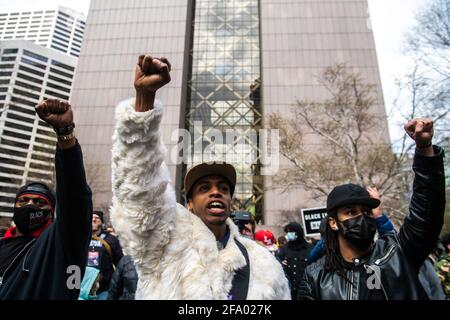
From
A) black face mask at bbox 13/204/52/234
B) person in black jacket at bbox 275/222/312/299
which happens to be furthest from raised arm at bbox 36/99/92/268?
person in black jacket at bbox 275/222/312/299

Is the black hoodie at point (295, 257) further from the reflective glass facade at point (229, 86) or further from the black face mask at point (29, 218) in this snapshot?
the reflective glass facade at point (229, 86)

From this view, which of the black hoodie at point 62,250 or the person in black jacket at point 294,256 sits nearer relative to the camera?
the black hoodie at point 62,250

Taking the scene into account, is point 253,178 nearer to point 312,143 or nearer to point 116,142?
point 312,143

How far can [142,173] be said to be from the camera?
125 centimetres

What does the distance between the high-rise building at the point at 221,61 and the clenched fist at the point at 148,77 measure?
22.8 m

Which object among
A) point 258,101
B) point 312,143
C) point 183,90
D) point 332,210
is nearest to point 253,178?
point 312,143

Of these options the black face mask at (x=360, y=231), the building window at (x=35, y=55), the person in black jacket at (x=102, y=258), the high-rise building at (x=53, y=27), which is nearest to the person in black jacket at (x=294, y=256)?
the person in black jacket at (x=102, y=258)

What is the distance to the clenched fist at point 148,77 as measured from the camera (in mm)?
1215

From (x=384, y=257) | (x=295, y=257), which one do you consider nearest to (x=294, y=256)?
(x=295, y=257)

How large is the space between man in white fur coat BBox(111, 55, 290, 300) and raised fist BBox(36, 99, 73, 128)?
0.38 meters

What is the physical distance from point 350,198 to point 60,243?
73.7 inches

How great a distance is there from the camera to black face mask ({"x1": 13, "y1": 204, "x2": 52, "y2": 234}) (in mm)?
1846

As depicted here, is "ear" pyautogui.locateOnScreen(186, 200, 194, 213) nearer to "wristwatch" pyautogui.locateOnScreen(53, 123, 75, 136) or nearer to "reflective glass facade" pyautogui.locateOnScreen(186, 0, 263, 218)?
"wristwatch" pyautogui.locateOnScreen(53, 123, 75, 136)

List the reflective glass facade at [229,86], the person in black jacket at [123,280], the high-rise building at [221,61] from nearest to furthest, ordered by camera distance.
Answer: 1. the person in black jacket at [123,280]
2. the high-rise building at [221,61]
3. the reflective glass facade at [229,86]
